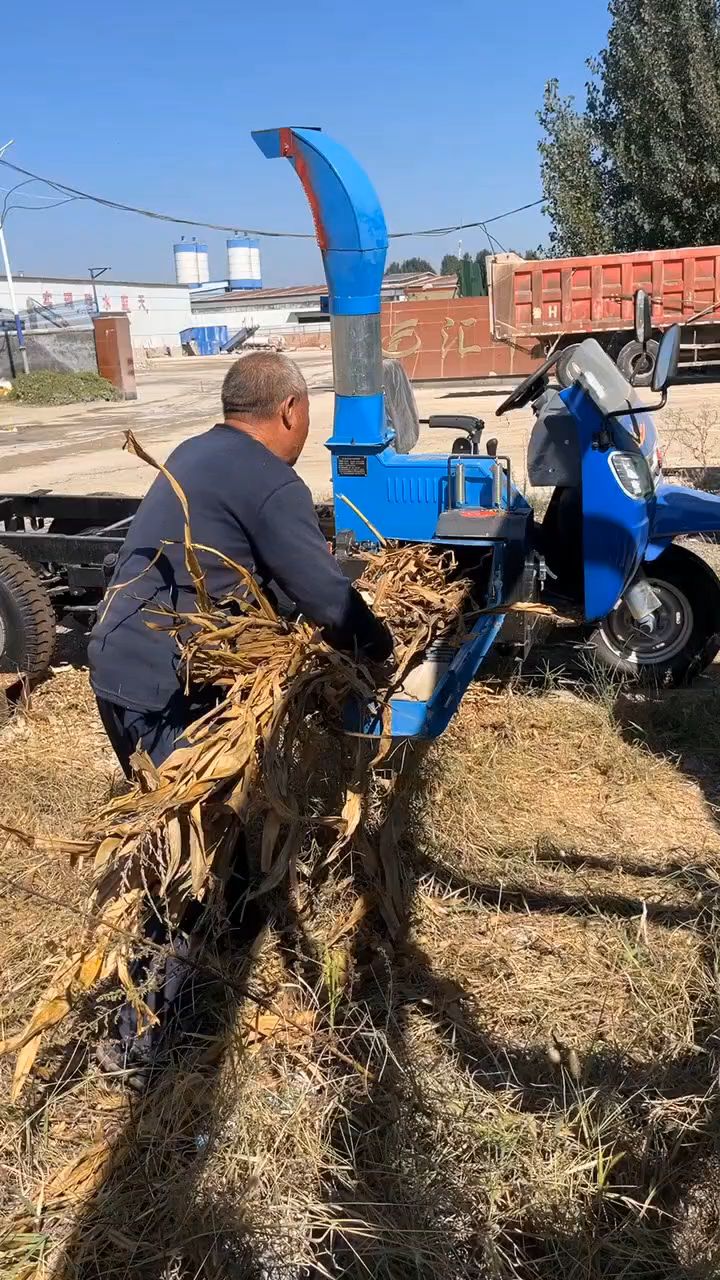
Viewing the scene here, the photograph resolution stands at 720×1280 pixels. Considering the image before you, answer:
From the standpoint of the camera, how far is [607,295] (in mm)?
15094

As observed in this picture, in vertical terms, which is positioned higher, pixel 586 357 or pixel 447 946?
pixel 586 357

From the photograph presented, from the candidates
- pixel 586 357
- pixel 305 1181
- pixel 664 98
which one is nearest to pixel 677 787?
pixel 586 357

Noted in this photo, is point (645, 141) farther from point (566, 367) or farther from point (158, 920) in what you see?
point (158, 920)

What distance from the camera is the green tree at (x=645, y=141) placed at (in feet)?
62.7

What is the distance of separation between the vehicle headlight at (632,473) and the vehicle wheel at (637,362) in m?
0.48

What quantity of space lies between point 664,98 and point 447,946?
826 inches

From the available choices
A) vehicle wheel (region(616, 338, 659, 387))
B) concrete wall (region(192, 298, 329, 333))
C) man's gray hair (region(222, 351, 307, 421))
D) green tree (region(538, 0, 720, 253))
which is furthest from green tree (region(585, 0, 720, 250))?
concrete wall (region(192, 298, 329, 333))

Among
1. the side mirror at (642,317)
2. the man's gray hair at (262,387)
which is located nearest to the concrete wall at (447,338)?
the side mirror at (642,317)

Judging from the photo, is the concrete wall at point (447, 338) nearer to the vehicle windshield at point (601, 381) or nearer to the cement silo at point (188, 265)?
the vehicle windshield at point (601, 381)

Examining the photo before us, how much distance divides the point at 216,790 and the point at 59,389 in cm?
2519

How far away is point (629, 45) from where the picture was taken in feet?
64.5

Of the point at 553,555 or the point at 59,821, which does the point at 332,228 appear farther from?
the point at 59,821

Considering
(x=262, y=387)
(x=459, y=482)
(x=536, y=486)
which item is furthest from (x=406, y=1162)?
(x=536, y=486)

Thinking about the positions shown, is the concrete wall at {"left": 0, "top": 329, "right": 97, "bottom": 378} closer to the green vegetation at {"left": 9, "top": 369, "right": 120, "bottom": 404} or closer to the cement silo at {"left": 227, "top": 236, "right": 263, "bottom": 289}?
the green vegetation at {"left": 9, "top": 369, "right": 120, "bottom": 404}
